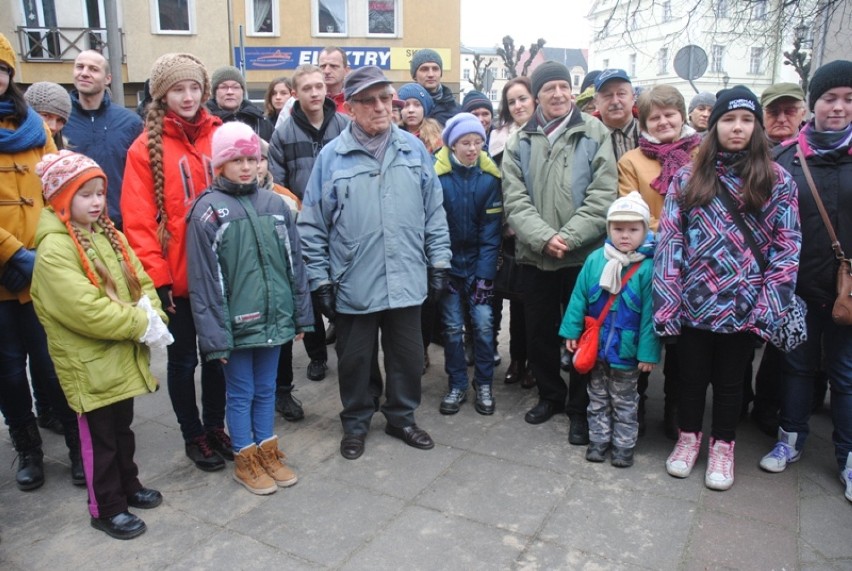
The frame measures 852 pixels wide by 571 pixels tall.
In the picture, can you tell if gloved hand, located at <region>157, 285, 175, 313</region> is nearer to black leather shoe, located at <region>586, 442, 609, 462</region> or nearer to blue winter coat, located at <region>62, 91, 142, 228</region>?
blue winter coat, located at <region>62, 91, 142, 228</region>

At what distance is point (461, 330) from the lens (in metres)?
4.71

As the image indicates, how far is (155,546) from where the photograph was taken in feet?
10.5

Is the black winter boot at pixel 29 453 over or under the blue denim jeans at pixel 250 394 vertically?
under

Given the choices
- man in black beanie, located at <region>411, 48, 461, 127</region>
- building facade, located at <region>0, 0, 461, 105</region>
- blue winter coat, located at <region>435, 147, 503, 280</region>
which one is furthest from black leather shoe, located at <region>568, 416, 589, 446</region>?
building facade, located at <region>0, 0, 461, 105</region>

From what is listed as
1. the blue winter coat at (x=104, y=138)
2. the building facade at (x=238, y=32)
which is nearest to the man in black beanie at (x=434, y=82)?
the blue winter coat at (x=104, y=138)

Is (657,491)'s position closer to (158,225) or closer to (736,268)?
(736,268)

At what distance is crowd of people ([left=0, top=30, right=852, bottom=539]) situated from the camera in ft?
11.0

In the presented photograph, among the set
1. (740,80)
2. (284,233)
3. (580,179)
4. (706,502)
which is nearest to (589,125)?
(580,179)

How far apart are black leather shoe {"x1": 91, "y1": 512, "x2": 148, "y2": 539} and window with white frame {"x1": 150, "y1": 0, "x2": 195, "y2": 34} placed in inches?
828

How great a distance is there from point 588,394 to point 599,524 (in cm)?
101

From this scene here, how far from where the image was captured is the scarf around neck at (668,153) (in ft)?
13.3

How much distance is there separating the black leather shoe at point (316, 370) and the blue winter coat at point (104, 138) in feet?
5.72

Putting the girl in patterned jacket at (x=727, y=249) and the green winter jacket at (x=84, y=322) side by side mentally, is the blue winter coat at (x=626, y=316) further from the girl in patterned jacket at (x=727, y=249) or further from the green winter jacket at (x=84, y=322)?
the green winter jacket at (x=84, y=322)

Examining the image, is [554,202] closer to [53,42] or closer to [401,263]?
[401,263]
